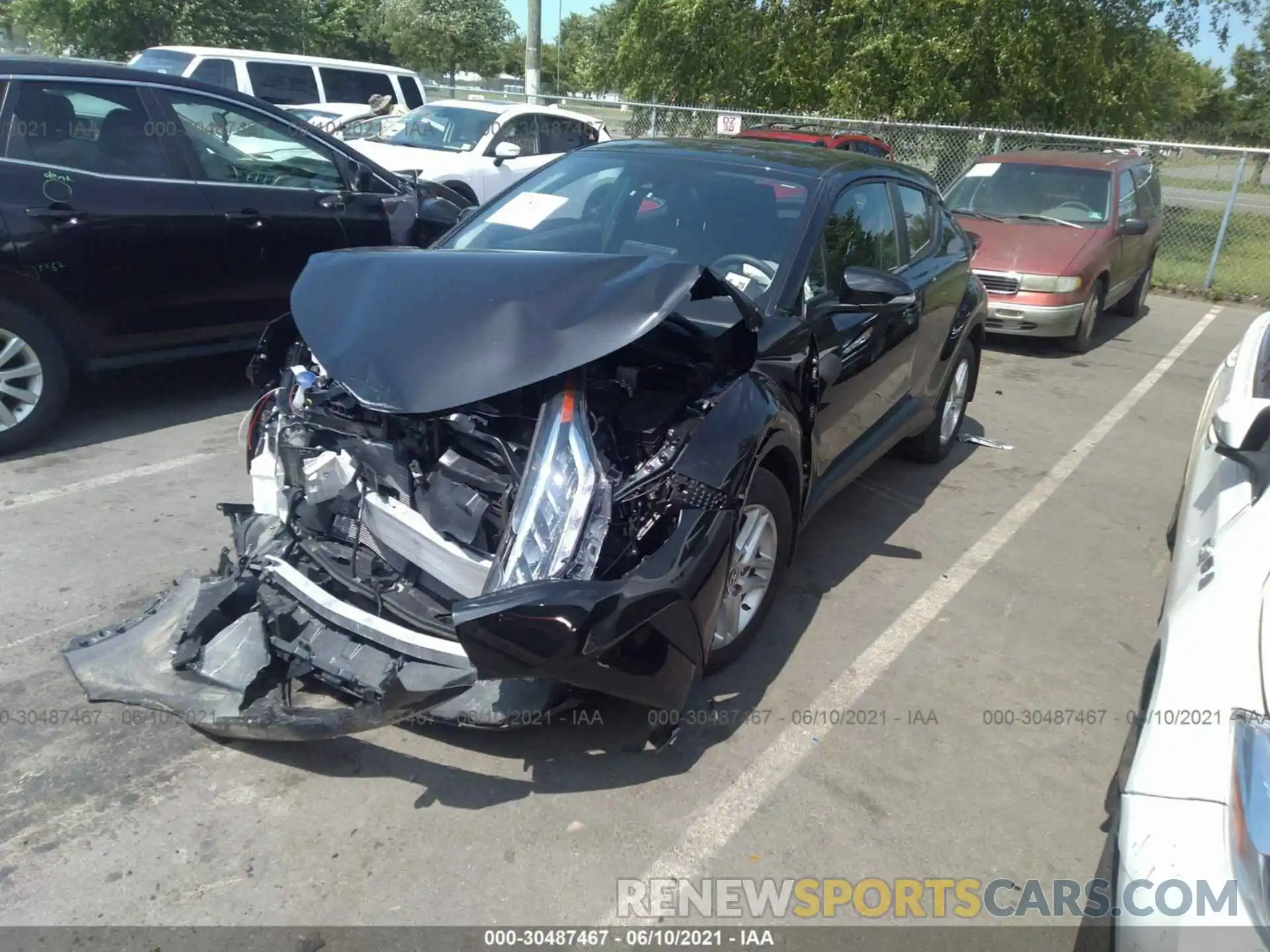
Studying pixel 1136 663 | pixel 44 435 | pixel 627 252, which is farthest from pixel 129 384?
pixel 1136 663

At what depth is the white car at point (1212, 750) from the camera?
1.84m

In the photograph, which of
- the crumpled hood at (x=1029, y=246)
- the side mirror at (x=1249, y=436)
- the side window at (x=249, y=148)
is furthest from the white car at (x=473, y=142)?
the side mirror at (x=1249, y=436)

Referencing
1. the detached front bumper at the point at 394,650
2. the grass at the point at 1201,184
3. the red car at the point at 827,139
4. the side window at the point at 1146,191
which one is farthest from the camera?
the grass at the point at 1201,184

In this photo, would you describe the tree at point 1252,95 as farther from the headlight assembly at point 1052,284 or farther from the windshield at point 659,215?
the windshield at point 659,215

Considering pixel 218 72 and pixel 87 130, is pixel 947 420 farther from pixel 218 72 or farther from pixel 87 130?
pixel 218 72

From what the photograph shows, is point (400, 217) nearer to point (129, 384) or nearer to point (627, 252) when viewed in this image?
point (129, 384)

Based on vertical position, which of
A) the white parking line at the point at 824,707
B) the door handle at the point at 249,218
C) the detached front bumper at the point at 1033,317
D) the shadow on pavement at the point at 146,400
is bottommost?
the white parking line at the point at 824,707

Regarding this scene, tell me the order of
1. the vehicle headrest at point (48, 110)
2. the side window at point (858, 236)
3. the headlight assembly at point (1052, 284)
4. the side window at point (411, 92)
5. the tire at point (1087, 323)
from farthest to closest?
the side window at point (411, 92), the tire at point (1087, 323), the headlight assembly at point (1052, 284), the vehicle headrest at point (48, 110), the side window at point (858, 236)

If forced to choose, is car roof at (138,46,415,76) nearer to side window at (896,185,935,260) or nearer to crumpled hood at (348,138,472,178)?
crumpled hood at (348,138,472,178)

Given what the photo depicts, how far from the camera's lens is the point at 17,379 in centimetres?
502

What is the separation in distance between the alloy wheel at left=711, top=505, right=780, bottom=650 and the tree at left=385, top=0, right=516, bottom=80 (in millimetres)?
38866

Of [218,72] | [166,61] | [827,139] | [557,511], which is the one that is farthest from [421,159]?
[557,511]

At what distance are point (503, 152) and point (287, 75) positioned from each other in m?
4.93

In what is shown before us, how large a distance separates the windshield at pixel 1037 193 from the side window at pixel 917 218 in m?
5.23
